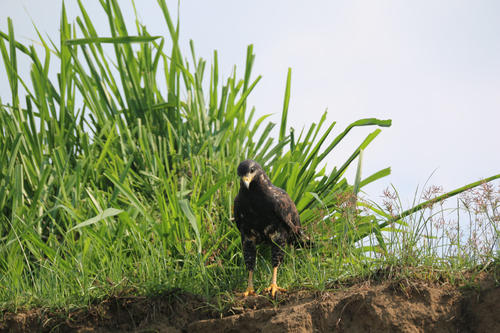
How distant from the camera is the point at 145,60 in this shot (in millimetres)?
4078

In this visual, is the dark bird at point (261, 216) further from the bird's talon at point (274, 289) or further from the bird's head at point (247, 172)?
the bird's talon at point (274, 289)

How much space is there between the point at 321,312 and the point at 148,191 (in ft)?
6.19

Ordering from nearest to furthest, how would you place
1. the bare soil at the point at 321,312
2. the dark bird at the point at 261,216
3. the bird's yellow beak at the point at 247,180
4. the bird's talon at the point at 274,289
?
the bare soil at the point at 321,312, the bird's talon at the point at 274,289, the bird's yellow beak at the point at 247,180, the dark bird at the point at 261,216

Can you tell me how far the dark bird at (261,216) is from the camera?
269 centimetres

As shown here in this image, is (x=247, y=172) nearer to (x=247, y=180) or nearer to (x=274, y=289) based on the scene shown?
(x=247, y=180)

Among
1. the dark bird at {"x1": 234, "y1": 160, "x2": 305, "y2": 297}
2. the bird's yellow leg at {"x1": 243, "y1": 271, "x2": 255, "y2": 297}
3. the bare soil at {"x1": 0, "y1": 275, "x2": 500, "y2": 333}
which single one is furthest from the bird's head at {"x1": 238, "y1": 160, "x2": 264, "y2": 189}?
the bare soil at {"x1": 0, "y1": 275, "x2": 500, "y2": 333}

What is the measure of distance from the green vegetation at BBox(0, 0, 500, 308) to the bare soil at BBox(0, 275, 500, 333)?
9cm

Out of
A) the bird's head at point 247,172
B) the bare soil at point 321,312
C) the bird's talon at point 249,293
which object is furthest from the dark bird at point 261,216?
the bare soil at point 321,312

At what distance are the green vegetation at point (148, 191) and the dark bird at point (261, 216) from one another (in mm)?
151

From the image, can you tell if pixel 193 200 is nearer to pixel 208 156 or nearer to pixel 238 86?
pixel 208 156

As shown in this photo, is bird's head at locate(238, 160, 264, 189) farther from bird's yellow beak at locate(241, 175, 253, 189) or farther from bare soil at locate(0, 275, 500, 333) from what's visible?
bare soil at locate(0, 275, 500, 333)

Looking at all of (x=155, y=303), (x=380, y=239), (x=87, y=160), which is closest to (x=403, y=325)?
(x=380, y=239)

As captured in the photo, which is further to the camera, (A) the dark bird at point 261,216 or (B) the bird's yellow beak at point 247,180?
(A) the dark bird at point 261,216

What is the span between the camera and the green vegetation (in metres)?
2.48
